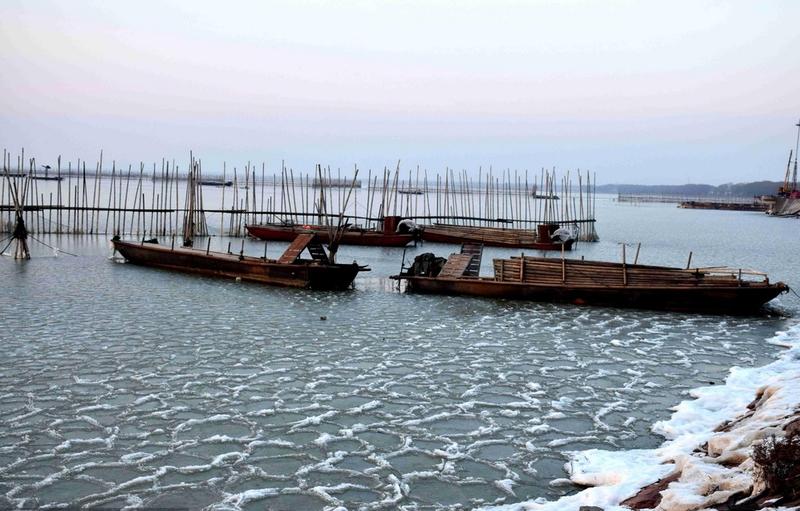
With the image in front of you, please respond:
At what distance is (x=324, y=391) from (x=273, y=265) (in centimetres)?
1199

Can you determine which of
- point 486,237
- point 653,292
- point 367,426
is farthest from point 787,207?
point 367,426

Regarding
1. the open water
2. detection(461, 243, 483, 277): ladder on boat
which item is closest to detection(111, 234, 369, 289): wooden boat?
the open water

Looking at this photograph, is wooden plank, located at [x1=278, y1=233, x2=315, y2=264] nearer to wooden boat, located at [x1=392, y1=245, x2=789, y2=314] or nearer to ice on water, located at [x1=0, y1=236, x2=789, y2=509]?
wooden boat, located at [x1=392, y1=245, x2=789, y2=314]

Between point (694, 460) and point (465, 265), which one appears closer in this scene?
point (694, 460)

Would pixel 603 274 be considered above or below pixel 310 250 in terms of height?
below

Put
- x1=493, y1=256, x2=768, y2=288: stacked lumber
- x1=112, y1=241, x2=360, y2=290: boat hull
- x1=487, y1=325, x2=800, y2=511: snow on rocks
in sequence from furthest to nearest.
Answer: x1=112, y1=241, x2=360, y2=290: boat hull, x1=493, y1=256, x2=768, y2=288: stacked lumber, x1=487, y1=325, x2=800, y2=511: snow on rocks

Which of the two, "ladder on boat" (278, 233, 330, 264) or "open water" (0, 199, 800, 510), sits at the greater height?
"ladder on boat" (278, 233, 330, 264)

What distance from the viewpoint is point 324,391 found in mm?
10539

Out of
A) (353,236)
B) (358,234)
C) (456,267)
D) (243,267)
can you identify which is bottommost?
(243,267)

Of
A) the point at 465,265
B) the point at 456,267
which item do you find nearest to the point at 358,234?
the point at 456,267

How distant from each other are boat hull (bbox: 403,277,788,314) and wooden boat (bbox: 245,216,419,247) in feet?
61.3

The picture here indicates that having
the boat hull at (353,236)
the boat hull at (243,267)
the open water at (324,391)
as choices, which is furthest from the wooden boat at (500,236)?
the open water at (324,391)

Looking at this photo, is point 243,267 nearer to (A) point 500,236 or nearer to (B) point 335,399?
(B) point 335,399

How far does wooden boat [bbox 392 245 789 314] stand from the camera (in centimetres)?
1797
